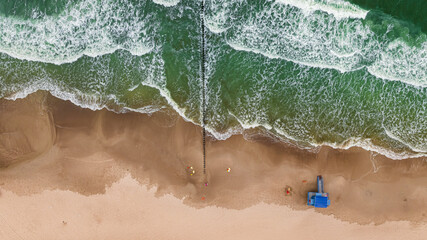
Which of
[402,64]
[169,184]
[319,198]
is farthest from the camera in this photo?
[402,64]

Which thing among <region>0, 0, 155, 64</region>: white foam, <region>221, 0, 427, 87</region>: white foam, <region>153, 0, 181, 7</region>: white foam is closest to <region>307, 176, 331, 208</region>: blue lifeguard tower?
<region>221, 0, 427, 87</region>: white foam

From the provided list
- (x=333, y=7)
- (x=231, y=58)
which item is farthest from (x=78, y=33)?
(x=333, y=7)

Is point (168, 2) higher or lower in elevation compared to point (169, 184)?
higher

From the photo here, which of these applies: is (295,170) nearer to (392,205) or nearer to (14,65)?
(392,205)

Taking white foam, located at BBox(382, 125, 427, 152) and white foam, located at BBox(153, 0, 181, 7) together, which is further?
white foam, located at BBox(382, 125, 427, 152)

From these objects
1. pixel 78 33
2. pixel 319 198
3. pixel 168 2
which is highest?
pixel 168 2

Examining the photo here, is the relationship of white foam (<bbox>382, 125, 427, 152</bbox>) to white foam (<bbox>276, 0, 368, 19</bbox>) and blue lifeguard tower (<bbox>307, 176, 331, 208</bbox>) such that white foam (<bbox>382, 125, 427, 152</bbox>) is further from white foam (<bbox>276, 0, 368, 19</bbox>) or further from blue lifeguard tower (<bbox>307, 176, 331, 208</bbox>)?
white foam (<bbox>276, 0, 368, 19</bbox>)

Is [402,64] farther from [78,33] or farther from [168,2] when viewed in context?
[78,33]
